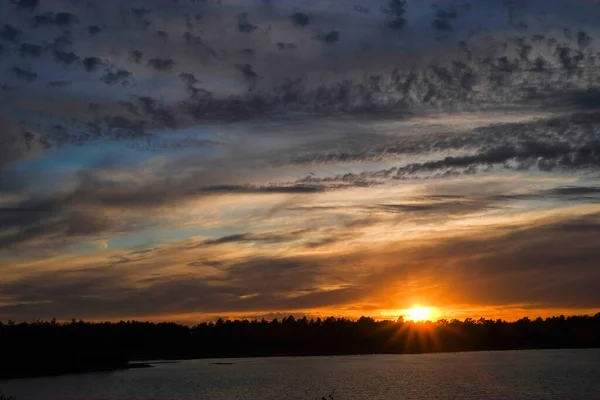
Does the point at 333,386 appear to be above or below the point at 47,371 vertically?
below

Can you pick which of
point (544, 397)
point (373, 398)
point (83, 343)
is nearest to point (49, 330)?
point (83, 343)

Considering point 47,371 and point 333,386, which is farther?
point 47,371

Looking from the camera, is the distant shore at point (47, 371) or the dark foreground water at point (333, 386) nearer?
the dark foreground water at point (333, 386)

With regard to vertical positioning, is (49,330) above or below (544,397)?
above

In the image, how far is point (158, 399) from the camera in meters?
70.2

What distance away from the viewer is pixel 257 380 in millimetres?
97562

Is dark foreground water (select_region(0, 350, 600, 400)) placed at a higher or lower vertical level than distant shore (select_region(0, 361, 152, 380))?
lower

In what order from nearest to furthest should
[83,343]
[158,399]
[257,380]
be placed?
[158,399] < [257,380] < [83,343]

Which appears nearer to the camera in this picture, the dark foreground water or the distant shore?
the dark foreground water

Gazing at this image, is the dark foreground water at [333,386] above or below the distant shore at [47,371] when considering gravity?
below

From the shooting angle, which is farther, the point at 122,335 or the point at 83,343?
the point at 122,335

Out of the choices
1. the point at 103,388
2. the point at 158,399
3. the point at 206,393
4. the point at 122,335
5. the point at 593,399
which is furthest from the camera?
the point at 122,335

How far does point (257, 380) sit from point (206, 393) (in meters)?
21.1

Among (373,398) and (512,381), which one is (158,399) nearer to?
(373,398)
